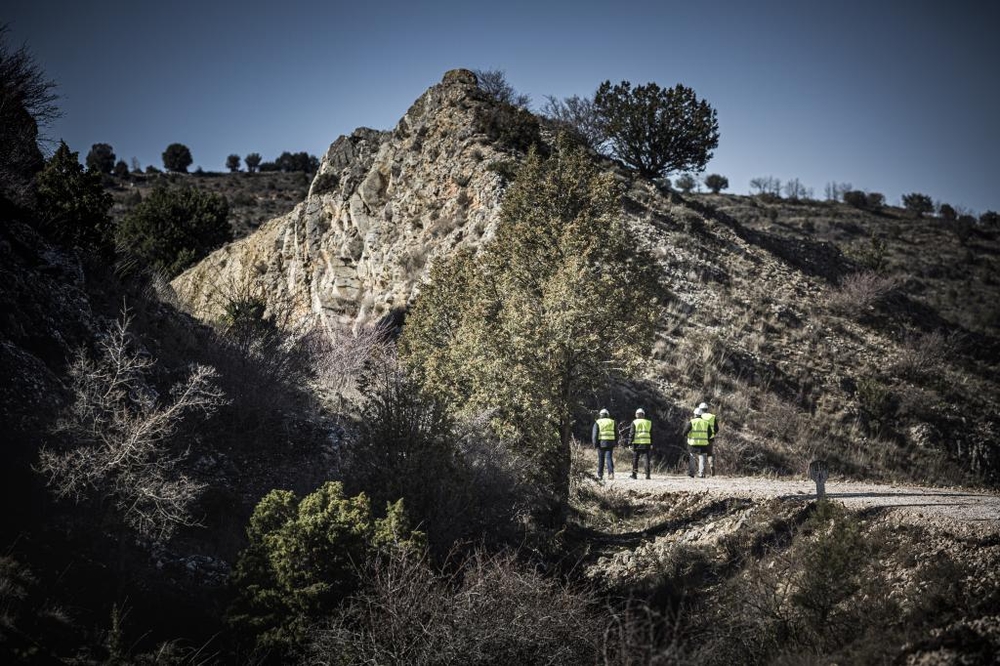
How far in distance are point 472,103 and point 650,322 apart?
78.1 ft

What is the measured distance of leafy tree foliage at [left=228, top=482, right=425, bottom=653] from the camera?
24.6 feet

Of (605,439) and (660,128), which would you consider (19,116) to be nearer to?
(605,439)

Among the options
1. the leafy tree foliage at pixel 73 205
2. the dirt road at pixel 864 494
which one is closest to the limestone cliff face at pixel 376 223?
the leafy tree foliage at pixel 73 205

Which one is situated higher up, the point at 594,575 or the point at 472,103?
the point at 472,103

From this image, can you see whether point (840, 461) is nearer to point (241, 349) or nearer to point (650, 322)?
point (650, 322)

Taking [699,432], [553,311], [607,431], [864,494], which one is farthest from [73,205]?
[864,494]

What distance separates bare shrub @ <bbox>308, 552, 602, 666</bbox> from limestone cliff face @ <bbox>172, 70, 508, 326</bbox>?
18.1m

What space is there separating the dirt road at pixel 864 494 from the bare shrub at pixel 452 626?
20.2 feet

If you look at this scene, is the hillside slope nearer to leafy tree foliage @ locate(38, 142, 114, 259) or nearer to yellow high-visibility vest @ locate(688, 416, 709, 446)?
yellow high-visibility vest @ locate(688, 416, 709, 446)

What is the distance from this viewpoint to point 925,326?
28.9 m

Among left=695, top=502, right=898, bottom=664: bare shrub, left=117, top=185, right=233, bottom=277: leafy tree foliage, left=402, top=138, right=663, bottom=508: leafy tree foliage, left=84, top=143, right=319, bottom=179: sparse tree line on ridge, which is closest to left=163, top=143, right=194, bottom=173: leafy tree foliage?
left=84, top=143, right=319, bottom=179: sparse tree line on ridge

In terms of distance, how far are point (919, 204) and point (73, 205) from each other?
70.4 m

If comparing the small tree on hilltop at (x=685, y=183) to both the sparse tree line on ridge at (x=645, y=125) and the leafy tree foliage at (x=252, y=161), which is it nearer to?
the sparse tree line on ridge at (x=645, y=125)

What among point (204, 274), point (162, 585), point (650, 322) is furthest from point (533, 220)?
point (204, 274)
